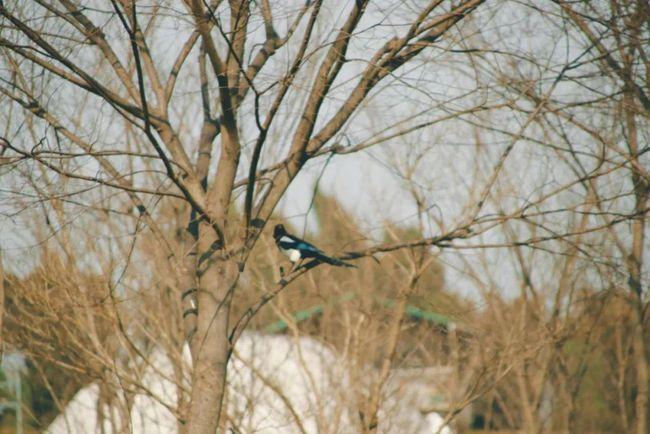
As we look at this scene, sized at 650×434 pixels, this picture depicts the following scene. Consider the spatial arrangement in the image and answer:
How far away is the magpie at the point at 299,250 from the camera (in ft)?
17.4

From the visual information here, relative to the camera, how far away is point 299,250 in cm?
584

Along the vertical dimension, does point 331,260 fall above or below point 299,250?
below

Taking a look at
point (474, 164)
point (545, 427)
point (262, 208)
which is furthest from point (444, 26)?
point (545, 427)

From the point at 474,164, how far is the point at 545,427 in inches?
169

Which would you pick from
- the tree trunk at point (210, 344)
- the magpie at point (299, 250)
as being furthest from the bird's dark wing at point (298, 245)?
the tree trunk at point (210, 344)

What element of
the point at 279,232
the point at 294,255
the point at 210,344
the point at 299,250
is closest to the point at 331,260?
the point at 299,250

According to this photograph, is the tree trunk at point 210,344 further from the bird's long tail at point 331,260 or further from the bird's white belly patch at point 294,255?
the bird's white belly patch at point 294,255

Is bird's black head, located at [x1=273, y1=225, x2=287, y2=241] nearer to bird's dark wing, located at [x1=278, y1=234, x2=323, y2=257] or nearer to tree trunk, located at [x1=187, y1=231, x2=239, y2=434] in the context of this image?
bird's dark wing, located at [x1=278, y1=234, x2=323, y2=257]

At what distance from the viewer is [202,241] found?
4691 millimetres

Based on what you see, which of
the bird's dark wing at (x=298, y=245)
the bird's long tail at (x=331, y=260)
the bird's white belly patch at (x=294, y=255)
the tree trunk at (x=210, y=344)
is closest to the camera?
the tree trunk at (x=210, y=344)

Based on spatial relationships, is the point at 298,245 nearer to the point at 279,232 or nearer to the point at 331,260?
the point at 331,260

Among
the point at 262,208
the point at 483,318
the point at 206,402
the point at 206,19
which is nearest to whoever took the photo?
the point at 206,19

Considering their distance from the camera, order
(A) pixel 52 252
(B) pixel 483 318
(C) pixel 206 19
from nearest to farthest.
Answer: (C) pixel 206 19 < (A) pixel 52 252 < (B) pixel 483 318

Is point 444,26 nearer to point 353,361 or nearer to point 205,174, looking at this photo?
point 205,174
